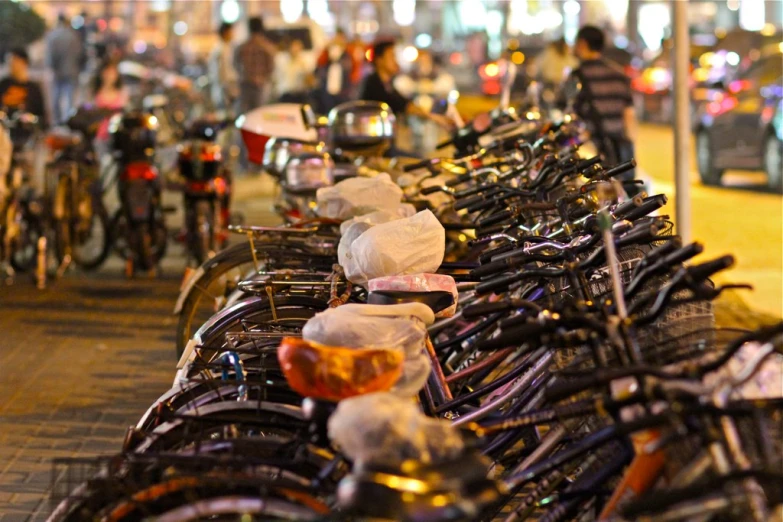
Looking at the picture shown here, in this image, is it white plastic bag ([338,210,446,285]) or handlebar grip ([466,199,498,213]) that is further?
handlebar grip ([466,199,498,213])

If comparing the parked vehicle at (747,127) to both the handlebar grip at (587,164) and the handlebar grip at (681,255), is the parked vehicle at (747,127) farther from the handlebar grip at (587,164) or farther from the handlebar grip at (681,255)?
the handlebar grip at (681,255)

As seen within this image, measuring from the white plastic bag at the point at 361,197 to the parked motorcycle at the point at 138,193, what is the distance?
457 cm

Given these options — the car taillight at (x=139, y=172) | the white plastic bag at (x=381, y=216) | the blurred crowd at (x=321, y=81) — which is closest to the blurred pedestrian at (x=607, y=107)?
the blurred crowd at (x=321, y=81)

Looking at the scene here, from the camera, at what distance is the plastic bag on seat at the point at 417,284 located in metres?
4.57

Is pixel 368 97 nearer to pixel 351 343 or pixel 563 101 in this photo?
pixel 563 101

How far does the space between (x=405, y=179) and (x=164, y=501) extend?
185 inches

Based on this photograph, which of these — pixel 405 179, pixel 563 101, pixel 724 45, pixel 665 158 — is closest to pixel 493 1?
pixel 724 45

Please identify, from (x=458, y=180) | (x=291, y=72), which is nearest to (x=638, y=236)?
(x=458, y=180)

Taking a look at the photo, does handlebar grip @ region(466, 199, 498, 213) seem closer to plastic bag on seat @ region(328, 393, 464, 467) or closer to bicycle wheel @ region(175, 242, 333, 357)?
bicycle wheel @ region(175, 242, 333, 357)

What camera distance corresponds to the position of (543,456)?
4016mm

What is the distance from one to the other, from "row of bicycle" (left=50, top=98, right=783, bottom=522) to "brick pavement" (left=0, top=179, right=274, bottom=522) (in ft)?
4.27

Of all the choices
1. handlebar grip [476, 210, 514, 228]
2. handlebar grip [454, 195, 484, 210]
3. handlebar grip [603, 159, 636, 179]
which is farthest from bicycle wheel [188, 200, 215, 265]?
handlebar grip [603, 159, 636, 179]

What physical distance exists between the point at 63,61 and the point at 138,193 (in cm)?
1120

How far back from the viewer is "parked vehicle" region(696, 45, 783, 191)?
1677 centimetres
